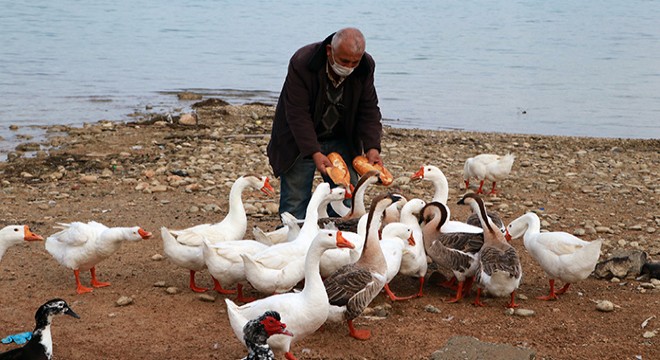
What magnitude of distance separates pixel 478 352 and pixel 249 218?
495cm

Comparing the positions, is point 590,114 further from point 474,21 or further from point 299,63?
point 474,21

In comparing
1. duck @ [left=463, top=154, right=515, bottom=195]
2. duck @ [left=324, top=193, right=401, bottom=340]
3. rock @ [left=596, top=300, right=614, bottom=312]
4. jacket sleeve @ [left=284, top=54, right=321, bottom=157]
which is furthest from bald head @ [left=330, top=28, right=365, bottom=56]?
Answer: duck @ [left=463, top=154, right=515, bottom=195]

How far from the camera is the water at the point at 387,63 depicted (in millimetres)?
20109

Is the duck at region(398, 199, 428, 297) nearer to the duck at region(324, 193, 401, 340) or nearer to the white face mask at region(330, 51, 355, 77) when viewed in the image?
the duck at region(324, 193, 401, 340)

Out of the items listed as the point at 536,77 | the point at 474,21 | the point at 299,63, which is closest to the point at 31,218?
the point at 299,63

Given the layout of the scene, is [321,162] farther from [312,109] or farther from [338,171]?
[312,109]

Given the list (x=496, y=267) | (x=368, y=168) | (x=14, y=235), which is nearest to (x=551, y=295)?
(x=496, y=267)

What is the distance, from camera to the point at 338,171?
7.46m

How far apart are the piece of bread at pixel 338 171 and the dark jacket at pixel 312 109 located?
223 mm

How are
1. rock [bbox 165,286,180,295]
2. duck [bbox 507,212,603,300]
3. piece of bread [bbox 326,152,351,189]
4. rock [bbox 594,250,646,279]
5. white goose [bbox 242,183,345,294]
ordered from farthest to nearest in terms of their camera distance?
rock [bbox 594,250,646,279] → piece of bread [bbox 326,152,351,189] → rock [bbox 165,286,180,295] → duck [bbox 507,212,603,300] → white goose [bbox 242,183,345,294]

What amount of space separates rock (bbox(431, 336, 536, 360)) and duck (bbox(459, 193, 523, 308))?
1223 mm

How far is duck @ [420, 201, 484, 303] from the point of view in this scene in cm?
719

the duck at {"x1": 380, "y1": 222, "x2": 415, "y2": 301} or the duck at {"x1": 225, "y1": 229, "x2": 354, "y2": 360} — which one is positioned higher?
the duck at {"x1": 225, "y1": 229, "x2": 354, "y2": 360}

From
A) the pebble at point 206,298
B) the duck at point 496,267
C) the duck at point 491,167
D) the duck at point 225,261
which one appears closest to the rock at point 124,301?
the pebble at point 206,298
